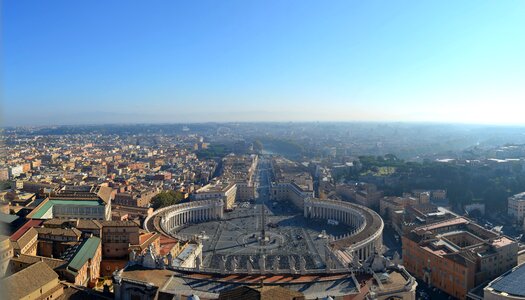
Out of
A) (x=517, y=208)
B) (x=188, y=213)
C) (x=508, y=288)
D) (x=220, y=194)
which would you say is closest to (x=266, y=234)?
(x=188, y=213)

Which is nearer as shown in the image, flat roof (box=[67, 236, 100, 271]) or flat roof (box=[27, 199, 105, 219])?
flat roof (box=[67, 236, 100, 271])

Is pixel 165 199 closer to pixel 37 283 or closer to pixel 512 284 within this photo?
pixel 37 283

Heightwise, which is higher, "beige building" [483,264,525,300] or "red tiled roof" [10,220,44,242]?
"red tiled roof" [10,220,44,242]

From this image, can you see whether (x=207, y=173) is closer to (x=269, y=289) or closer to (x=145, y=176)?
(x=145, y=176)

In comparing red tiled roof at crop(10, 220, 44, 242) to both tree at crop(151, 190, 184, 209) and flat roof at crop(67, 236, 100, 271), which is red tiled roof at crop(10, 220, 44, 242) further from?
tree at crop(151, 190, 184, 209)

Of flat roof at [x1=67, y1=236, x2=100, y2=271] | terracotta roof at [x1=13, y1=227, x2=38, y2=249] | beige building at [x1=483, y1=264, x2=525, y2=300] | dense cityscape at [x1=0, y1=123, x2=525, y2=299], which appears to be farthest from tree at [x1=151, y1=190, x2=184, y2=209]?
beige building at [x1=483, y1=264, x2=525, y2=300]
